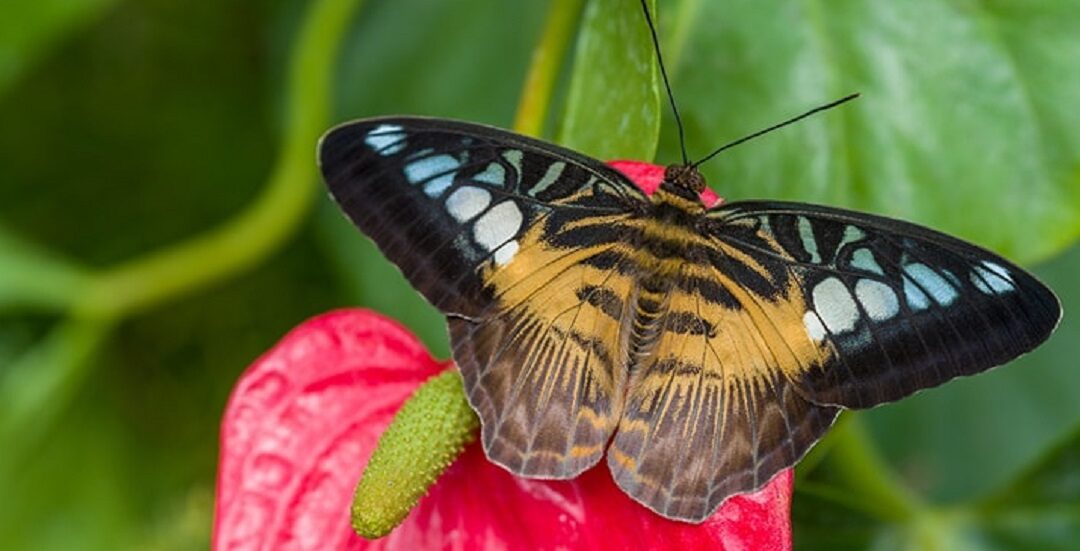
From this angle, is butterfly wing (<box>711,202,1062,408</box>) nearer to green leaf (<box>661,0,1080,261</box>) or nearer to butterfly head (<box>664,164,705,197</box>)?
butterfly head (<box>664,164,705,197</box>)

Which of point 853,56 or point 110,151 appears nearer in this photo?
point 853,56

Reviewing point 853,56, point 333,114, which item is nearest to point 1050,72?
point 853,56

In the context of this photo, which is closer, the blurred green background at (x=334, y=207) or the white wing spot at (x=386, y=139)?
the white wing spot at (x=386, y=139)

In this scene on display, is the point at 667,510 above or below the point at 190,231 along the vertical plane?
above

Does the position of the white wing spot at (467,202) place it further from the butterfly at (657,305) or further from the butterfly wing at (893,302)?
the butterfly wing at (893,302)

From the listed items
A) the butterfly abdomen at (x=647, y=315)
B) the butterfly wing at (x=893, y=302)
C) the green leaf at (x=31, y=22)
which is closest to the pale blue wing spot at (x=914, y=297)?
the butterfly wing at (x=893, y=302)

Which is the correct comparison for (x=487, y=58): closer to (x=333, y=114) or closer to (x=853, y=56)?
(x=333, y=114)
